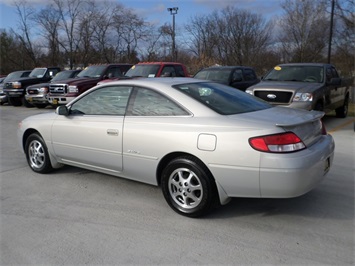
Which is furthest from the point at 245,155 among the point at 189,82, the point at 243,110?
the point at 189,82

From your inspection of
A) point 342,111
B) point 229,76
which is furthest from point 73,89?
point 342,111

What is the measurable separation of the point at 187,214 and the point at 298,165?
1284 millimetres

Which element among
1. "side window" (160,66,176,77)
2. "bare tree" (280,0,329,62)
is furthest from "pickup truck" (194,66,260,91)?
"bare tree" (280,0,329,62)

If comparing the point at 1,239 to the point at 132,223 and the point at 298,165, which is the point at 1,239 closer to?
the point at 132,223

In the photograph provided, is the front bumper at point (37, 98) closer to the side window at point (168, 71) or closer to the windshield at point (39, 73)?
the windshield at point (39, 73)

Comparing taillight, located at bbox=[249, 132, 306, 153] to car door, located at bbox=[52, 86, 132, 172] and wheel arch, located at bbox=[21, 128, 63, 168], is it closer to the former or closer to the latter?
car door, located at bbox=[52, 86, 132, 172]

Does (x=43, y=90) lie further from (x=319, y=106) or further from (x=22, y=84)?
(x=319, y=106)

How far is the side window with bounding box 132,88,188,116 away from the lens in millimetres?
3896

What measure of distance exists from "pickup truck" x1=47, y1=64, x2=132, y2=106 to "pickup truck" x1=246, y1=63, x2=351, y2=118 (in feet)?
22.6

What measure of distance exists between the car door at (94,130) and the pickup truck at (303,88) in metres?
4.79

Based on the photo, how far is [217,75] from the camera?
1169cm

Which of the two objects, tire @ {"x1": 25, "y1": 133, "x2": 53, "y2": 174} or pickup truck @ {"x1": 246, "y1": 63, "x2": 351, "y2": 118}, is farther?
pickup truck @ {"x1": 246, "y1": 63, "x2": 351, "y2": 118}

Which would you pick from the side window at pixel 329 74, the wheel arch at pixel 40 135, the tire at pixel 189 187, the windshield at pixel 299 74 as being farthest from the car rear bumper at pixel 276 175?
the side window at pixel 329 74

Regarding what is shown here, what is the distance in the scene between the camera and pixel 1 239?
3.36 metres
